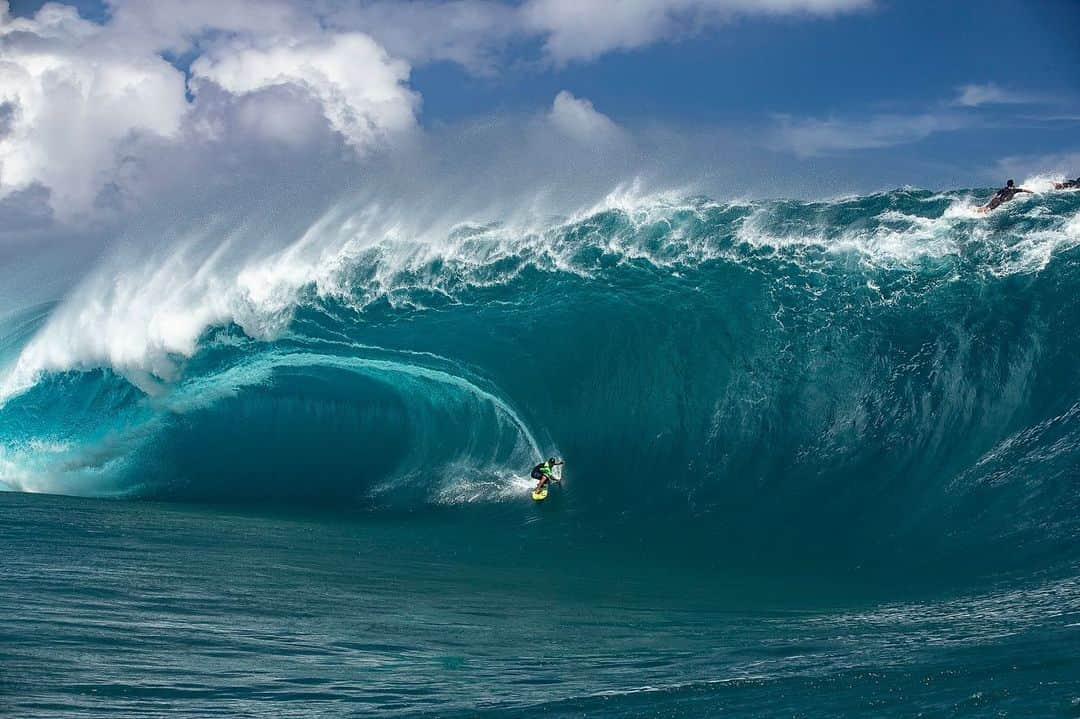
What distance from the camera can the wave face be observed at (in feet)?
43.2

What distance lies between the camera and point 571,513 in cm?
1442

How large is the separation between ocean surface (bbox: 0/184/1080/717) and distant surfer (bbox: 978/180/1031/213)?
343 millimetres

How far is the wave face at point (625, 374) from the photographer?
43.2 ft

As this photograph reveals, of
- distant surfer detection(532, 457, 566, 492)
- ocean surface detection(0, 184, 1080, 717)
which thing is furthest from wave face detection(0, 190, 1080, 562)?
distant surfer detection(532, 457, 566, 492)

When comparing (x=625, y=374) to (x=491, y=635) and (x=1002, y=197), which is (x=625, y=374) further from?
(x=491, y=635)

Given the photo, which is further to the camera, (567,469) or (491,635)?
(567,469)

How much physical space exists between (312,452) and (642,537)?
294 inches

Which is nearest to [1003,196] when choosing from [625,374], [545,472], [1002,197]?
[1002,197]

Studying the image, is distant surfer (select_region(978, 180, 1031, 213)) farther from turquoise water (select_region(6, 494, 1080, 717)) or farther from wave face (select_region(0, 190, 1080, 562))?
turquoise water (select_region(6, 494, 1080, 717))

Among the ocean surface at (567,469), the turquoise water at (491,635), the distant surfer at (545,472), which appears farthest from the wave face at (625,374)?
the turquoise water at (491,635)

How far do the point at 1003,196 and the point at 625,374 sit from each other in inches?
254

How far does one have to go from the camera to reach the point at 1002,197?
15.9 metres

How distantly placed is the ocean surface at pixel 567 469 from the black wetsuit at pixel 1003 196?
39 cm

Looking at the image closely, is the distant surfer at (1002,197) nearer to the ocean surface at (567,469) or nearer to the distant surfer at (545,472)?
the ocean surface at (567,469)
